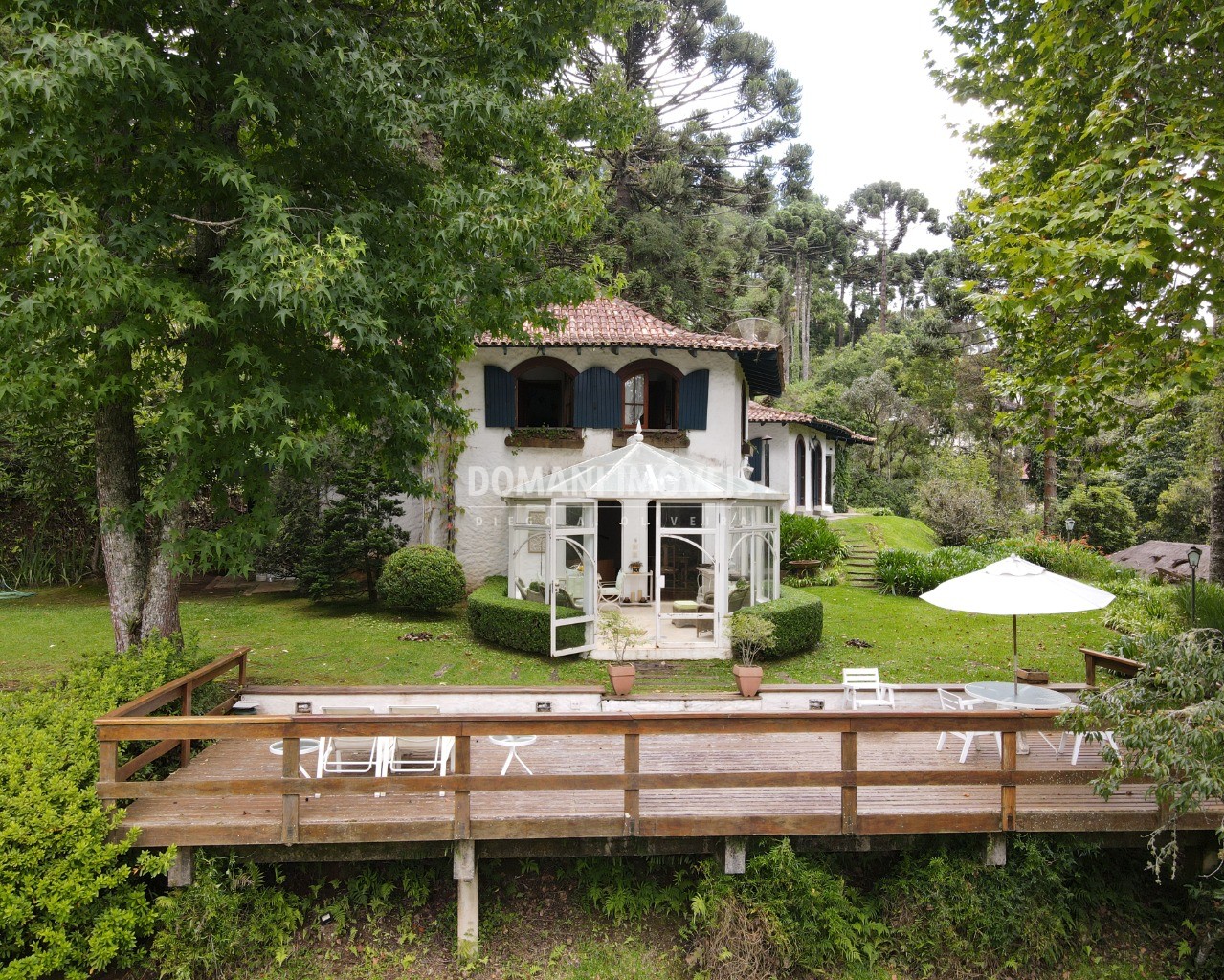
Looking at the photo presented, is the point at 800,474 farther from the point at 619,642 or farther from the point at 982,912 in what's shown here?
the point at 982,912

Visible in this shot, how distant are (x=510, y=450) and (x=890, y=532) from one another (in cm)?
1348

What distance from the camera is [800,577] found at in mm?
19969

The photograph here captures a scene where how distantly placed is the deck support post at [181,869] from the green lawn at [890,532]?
1962 cm

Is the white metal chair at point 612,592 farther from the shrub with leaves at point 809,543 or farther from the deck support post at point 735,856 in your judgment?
the deck support post at point 735,856

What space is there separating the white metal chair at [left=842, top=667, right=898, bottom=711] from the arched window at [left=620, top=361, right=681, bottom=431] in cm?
842

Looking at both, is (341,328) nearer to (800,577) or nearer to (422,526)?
(422,526)

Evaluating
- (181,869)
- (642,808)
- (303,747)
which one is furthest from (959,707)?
(181,869)

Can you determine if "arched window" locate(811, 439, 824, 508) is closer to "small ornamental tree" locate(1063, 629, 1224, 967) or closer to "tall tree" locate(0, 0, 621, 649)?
"tall tree" locate(0, 0, 621, 649)

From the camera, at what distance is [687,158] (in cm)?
2750

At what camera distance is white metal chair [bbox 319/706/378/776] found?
20.3 feet

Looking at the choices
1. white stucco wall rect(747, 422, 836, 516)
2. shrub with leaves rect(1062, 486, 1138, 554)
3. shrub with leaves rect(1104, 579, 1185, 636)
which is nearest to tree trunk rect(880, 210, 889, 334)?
shrub with leaves rect(1062, 486, 1138, 554)

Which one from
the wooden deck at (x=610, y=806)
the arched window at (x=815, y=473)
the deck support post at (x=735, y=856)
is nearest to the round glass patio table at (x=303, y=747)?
the wooden deck at (x=610, y=806)

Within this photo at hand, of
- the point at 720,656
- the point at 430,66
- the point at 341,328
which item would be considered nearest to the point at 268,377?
the point at 341,328

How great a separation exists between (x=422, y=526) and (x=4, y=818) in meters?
12.3
